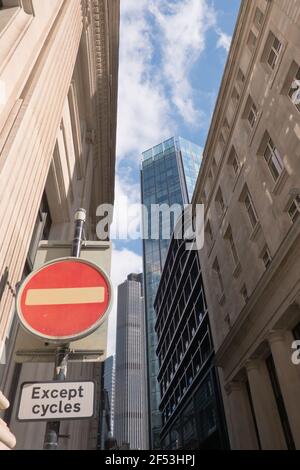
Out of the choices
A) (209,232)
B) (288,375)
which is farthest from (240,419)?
(209,232)

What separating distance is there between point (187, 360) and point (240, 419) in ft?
58.1

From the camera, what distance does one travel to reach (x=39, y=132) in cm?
757

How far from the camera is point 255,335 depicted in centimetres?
1900

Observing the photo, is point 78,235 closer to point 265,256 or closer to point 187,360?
point 265,256

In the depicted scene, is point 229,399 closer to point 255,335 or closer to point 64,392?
point 255,335

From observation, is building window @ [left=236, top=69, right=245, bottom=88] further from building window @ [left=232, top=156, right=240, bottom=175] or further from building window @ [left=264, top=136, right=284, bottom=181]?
building window @ [left=264, top=136, right=284, bottom=181]

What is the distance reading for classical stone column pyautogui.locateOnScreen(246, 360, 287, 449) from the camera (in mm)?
17156

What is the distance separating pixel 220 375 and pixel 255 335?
7.91 meters

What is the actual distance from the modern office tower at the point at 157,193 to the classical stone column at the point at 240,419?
2181 inches

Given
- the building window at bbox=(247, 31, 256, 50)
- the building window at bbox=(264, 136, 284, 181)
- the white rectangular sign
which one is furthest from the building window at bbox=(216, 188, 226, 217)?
the white rectangular sign

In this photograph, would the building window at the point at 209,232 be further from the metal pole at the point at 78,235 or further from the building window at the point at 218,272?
the metal pole at the point at 78,235

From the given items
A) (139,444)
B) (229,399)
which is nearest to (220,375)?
(229,399)

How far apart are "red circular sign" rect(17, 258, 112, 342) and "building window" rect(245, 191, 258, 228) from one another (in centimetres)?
1932

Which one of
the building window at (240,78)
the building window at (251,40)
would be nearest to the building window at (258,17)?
the building window at (251,40)
